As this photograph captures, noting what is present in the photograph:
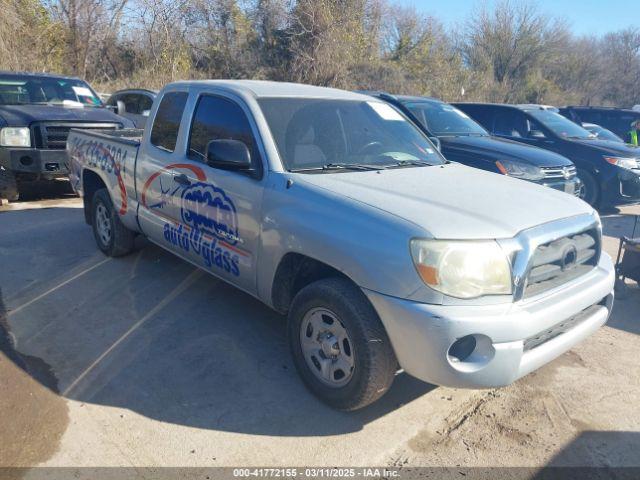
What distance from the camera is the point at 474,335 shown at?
274 centimetres

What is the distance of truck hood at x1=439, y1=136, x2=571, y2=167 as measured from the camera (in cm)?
775

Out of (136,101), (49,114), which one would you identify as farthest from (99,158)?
(136,101)

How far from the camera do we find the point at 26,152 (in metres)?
7.80

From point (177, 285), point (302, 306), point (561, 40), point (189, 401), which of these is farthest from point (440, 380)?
point (561, 40)

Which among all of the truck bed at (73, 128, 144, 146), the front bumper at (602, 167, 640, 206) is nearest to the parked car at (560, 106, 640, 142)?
the front bumper at (602, 167, 640, 206)

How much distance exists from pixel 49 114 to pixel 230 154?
233 inches

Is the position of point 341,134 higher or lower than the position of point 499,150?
higher

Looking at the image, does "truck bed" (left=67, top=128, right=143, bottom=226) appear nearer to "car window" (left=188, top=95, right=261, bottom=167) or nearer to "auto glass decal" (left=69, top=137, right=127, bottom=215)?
"auto glass decal" (left=69, top=137, right=127, bottom=215)

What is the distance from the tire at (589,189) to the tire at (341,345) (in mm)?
7699

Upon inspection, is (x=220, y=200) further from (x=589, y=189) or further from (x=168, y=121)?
(x=589, y=189)

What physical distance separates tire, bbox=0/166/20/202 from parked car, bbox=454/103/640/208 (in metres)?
A: 8.23

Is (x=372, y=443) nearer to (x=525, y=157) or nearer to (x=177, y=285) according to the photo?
(x=177, y=285)

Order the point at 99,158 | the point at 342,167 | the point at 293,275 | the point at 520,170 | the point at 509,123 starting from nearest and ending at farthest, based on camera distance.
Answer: the point at 293,275, the point at 342,167, the point at 99,158, the point at 520,170, the point at 509,123

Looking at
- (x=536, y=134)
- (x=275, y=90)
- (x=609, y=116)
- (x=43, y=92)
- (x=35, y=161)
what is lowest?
(x=35, y=161)
